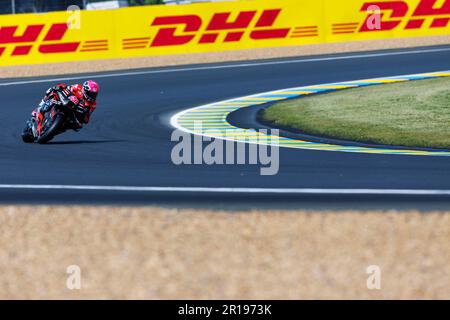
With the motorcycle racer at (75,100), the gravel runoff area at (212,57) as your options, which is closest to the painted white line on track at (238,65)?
A: the gravel runoff area at (212,57)

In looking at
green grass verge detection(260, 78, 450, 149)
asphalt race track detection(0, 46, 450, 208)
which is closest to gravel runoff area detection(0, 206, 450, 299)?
asphalt race track detection(0, 46, 450, 208)

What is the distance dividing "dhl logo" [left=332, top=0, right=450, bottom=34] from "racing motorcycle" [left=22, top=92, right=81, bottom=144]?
13.9 m

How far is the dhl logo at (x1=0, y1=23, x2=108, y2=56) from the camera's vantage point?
91.9ft

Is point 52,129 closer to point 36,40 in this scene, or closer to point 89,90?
point 89,90

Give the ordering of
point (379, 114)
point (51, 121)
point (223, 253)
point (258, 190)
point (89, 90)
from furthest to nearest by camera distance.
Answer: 1. point (379, 114)
2. point (51, 121)
3. point (89, 90)
4. point (258, 190)
5. point (223, 253)

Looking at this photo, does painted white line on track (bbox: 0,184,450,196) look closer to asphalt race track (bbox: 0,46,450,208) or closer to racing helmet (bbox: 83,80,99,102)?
asphalt race track (bbox: 0,46,450,208)

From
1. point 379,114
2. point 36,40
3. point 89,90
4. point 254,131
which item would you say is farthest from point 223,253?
point 36,40

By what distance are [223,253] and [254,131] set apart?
8.50 metres

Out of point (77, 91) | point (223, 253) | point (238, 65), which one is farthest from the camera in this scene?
point (238, 65)

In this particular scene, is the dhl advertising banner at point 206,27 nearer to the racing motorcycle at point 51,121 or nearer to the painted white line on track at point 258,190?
the racing motorcycle at point 51,121

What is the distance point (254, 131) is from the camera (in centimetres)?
1747

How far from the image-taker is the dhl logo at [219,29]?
92.7ft

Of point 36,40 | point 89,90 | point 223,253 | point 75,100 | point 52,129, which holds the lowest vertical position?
point 223,253
